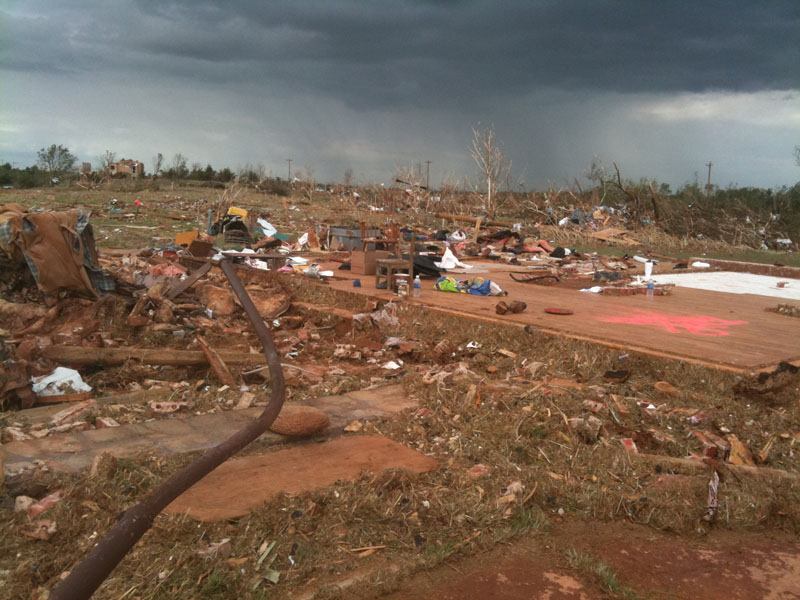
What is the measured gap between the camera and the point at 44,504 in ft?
9.27

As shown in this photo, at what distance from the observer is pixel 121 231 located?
53.1 ft

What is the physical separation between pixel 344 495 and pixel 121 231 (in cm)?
1499

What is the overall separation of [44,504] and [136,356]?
3187 mm

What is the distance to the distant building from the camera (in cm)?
3998

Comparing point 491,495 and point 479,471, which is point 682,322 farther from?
point 491,495

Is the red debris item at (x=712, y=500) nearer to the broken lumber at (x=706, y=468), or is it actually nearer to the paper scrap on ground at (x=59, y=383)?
the broken lumber at (x=706, y=468)

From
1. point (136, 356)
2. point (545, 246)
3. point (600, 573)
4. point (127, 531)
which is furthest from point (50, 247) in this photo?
point (545, 246)

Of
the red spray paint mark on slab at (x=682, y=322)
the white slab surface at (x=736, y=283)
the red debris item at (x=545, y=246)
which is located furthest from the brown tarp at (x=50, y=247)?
the red debris item at (x=545, y=246)

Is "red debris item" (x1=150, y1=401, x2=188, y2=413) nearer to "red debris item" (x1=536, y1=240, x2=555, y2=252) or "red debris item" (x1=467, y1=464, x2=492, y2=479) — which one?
"red debris item" (x1=467, y1=464, x2=492, y2=479)

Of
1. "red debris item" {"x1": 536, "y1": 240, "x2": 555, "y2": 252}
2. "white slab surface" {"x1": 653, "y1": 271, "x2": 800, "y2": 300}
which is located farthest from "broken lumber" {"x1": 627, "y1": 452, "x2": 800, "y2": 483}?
"red debris item" {"x1": 536, "y1": 240, "x2": 555, "y2": 252}

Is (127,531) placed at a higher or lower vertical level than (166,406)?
higher

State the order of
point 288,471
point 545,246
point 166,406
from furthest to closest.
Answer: point 545,246 < point 166,406 < point 288,471

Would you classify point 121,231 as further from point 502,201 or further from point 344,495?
point 502,201

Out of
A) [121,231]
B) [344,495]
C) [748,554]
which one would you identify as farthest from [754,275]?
[121,231]
